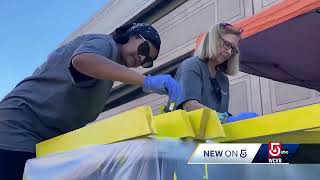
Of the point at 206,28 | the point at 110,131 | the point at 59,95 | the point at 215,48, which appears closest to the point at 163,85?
the point at 110,131

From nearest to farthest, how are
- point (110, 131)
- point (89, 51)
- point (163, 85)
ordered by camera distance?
point (110, 131) < point (163, 85) < point (89, 51)

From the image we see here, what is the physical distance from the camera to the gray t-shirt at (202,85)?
2.07 meters

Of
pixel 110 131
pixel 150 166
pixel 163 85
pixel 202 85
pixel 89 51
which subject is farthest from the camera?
pixel 202 85

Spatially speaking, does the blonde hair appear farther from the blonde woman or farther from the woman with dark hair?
the woman with dark hair

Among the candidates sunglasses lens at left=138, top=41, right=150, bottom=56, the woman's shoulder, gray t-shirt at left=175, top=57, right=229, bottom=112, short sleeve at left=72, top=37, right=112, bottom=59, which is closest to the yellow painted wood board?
short sleeve at left=72, top=37, right=112, bottom=59

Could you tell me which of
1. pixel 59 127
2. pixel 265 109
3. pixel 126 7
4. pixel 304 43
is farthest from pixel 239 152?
pixel 126 7

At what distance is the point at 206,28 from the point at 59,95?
14.2 ft

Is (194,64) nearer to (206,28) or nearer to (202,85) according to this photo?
(202,85)

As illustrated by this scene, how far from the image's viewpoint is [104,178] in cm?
113

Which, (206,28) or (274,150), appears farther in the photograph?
(206,28)

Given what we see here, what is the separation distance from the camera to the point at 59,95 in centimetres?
158

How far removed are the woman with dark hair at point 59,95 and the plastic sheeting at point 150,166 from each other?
0.32 metres

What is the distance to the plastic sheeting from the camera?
3.36ft

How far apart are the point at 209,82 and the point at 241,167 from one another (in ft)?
3.64
